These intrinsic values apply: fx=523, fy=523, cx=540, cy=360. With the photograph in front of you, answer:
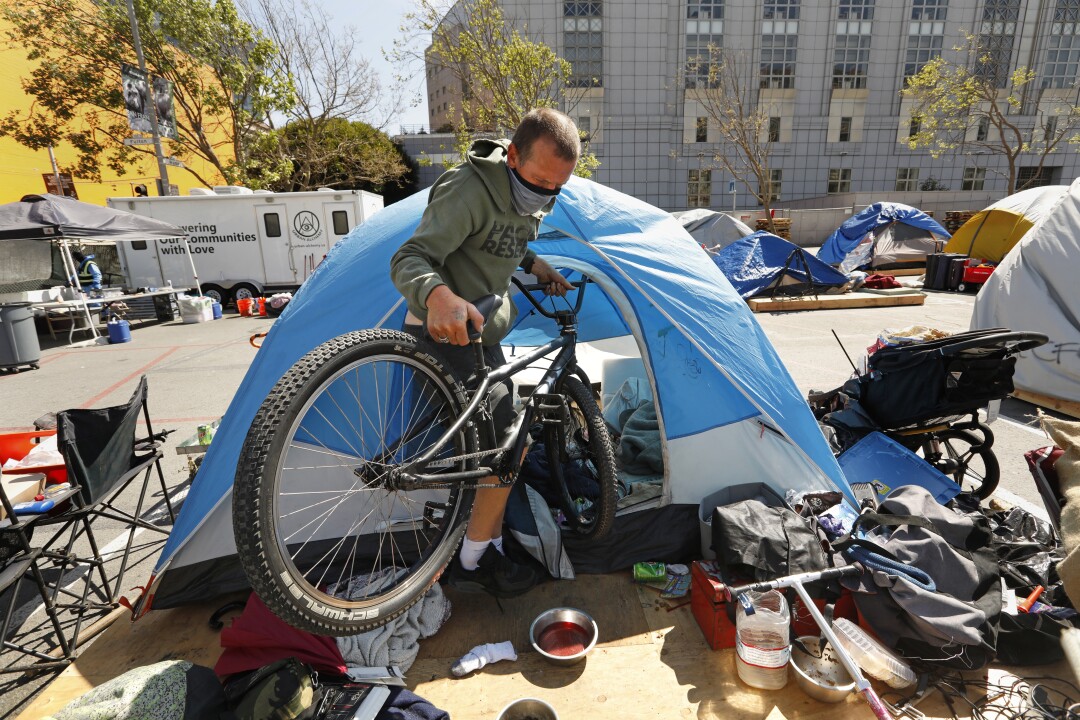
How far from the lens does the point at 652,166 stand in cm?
2783

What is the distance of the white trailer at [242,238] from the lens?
13.0m

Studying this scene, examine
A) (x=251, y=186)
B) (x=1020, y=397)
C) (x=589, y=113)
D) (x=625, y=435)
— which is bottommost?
(x=1020, y=397)

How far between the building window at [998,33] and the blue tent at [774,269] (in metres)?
26.3

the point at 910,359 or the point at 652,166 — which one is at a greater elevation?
the point at 652,166

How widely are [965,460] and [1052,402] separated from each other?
8.59 ft

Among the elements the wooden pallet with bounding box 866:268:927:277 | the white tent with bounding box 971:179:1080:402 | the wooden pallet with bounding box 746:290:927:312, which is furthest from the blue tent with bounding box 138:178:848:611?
the wooden pallet with bounding box 866:268:927:277

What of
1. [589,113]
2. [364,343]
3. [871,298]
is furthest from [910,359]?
[589,113]

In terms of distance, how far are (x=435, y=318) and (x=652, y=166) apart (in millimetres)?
28706

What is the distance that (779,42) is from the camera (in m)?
26.8

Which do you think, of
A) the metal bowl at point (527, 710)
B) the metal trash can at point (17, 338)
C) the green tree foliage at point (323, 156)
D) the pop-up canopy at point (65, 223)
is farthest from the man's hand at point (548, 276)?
the green tree foliage at point (323, 156)

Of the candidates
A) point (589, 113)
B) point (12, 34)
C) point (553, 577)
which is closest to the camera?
point (553, 577)

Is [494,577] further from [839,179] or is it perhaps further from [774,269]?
[839,179]

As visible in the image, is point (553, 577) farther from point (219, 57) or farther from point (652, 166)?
point (652, 166)

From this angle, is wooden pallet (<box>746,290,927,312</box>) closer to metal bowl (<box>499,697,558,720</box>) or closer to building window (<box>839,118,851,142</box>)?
metal bowl (<box>499,697,558,720</box>)
